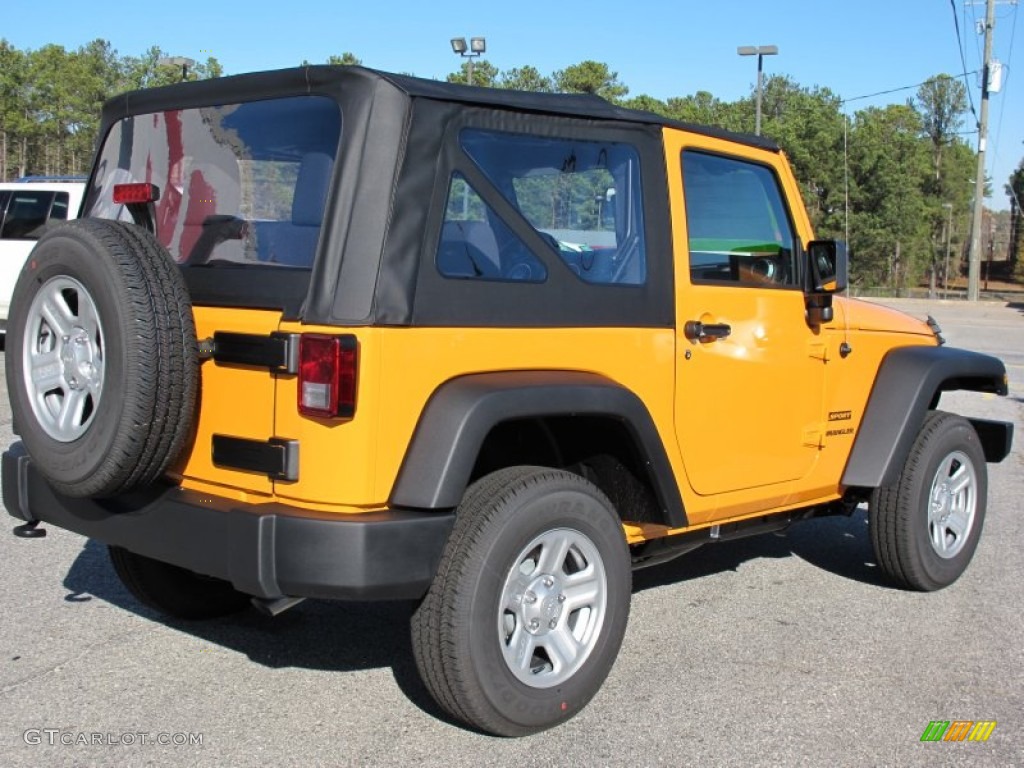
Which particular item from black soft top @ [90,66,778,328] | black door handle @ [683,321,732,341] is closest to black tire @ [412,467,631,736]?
black soft top @ [90,66,778,328]

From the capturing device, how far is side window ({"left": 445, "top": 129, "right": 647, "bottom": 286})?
11.9 ft

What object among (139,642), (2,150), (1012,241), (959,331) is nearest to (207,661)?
(139,642)

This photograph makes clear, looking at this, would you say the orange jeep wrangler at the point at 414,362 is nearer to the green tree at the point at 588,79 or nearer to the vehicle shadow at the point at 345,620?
the vehicle shadow at the point at 345,620

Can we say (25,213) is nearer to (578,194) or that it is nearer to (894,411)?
(578,194)

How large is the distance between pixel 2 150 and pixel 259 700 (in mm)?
44767

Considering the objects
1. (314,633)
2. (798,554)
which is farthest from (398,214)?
(798,554)

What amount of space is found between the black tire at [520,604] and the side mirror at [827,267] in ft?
5.20

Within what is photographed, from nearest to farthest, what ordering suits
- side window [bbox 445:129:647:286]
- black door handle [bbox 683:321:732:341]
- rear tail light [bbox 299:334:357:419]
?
1. rear tail light [bbox 299:334:357:419]
2. side window [bbox 445:129:647:286]
3. black door handle [bbox 683:321:732:341]

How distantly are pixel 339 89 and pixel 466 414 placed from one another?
107 cm

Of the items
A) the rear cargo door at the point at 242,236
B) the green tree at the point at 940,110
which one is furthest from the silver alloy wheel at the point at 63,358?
the green tree at the point at 940,110

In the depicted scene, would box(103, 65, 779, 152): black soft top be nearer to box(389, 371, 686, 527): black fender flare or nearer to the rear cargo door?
the rear cargo door

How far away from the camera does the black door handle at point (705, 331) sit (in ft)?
13.4

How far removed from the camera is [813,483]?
4828mm

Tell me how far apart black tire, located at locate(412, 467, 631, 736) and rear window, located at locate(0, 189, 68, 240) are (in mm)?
11476
